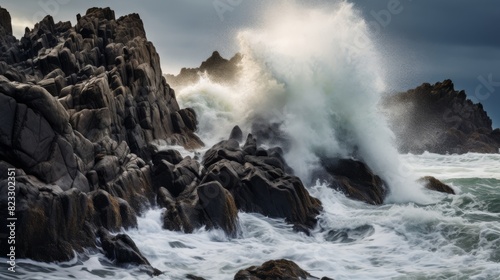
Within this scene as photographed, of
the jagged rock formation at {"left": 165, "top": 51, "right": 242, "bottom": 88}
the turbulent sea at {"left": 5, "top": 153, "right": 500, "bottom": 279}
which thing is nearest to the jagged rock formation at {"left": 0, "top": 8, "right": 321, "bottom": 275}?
the turbulent sea at {"left": 5, "top": 153, "right": 500, "bottom": 279}

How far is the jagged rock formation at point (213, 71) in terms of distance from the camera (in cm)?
6614

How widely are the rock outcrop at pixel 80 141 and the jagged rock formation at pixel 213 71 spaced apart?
107 feet

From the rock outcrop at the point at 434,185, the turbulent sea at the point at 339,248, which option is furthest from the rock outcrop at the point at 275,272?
the rock outcrop at the point at 434,185

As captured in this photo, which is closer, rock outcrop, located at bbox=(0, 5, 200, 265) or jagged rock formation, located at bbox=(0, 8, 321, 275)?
rock outcrop, located at bbox=(0, 5, 200, 265)

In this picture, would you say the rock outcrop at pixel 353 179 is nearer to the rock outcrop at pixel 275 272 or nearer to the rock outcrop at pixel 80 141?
the rock outcrop at pixel 80 141

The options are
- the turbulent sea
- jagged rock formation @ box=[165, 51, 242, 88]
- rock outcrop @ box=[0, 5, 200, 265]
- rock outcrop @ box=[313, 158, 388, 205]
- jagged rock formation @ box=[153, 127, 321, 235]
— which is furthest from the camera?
jagged rock formation @ box=[165, 51, 242, 88]

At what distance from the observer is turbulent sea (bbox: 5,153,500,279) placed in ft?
45.8

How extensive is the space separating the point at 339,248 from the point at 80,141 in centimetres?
882

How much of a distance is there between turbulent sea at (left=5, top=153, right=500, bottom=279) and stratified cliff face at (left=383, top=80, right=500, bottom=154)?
43.4m

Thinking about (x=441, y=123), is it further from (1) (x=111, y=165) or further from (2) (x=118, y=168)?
(1) (x=111, y=165)

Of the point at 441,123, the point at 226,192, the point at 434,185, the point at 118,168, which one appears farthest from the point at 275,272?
the point at 441,123

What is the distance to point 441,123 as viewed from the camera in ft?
233

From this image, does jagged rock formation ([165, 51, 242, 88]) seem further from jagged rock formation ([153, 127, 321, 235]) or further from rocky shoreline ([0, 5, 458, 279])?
jagged rock formation ([153, 127, 321, 235])

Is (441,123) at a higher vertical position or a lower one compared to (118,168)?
higher
